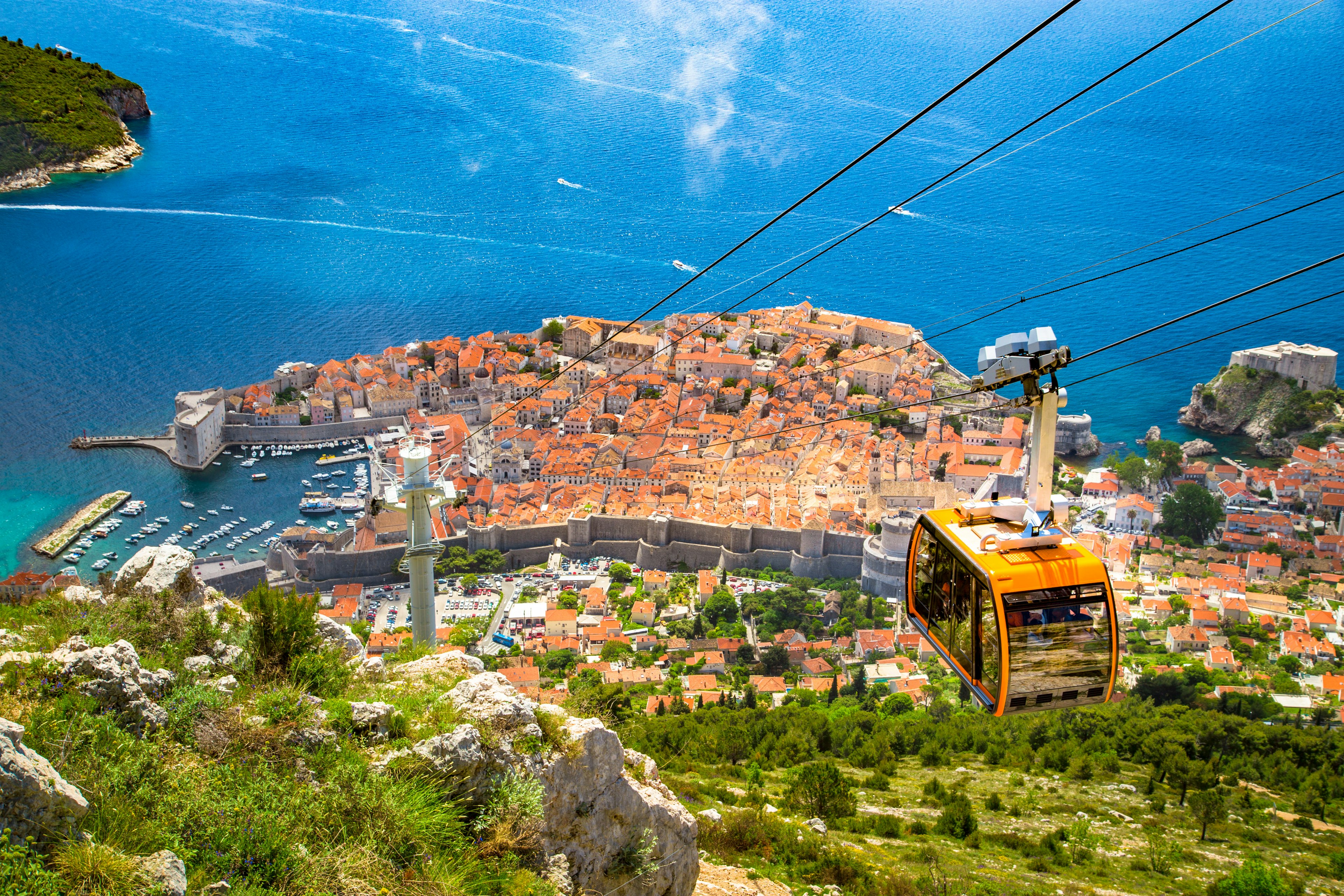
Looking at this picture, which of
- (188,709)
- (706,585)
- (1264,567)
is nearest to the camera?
(188,709)

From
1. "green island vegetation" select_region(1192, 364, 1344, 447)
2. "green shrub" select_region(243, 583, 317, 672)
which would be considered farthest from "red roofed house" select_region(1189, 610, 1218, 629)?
"green shrub" select_region(243, 583, 317, 672)

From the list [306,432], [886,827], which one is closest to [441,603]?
[306,432]

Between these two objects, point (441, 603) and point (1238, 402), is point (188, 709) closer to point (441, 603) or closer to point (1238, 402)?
point (441, 603)

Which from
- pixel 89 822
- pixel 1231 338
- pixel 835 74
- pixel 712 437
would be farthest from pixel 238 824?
pixel 835 74

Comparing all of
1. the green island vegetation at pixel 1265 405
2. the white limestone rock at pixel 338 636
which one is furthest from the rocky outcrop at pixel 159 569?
the green island vegetation at pixel 1265 405

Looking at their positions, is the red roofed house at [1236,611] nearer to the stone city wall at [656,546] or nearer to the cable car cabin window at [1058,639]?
the stone city wall at [656,546]
